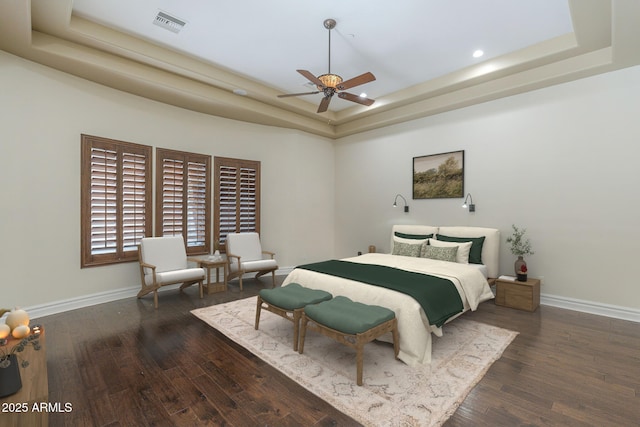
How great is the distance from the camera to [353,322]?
2494 millimetres

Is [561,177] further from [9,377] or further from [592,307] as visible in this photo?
[9,377]

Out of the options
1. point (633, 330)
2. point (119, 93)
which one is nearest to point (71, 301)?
point (119, 93)

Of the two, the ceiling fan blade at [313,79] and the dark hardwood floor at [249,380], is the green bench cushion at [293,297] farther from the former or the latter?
the ceiling fan blade at [313,79]

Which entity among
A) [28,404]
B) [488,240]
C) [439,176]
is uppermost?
[439,176]

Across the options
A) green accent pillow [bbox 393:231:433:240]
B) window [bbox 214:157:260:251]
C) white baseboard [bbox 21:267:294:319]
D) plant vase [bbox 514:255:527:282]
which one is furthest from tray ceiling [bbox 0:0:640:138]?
white baseboard [bbox 21:267:294:319]

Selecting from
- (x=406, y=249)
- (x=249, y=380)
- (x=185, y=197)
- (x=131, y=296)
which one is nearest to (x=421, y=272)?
(x=406, y=249)

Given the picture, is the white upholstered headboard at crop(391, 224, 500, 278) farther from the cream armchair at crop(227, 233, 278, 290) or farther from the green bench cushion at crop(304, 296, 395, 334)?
the cream armchair at crop(227, 233, 278, 290)

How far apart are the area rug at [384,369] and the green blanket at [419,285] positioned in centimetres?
39

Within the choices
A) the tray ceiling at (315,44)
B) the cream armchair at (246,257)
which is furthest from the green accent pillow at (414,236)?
the cream armchair at (246,257)

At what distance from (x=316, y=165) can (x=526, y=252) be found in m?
4.52

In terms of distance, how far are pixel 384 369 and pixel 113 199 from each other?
454 cm

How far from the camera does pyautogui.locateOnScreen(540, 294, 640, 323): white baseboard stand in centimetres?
381

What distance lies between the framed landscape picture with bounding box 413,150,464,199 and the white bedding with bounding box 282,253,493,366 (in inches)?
59.4

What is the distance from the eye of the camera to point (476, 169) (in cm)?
515
